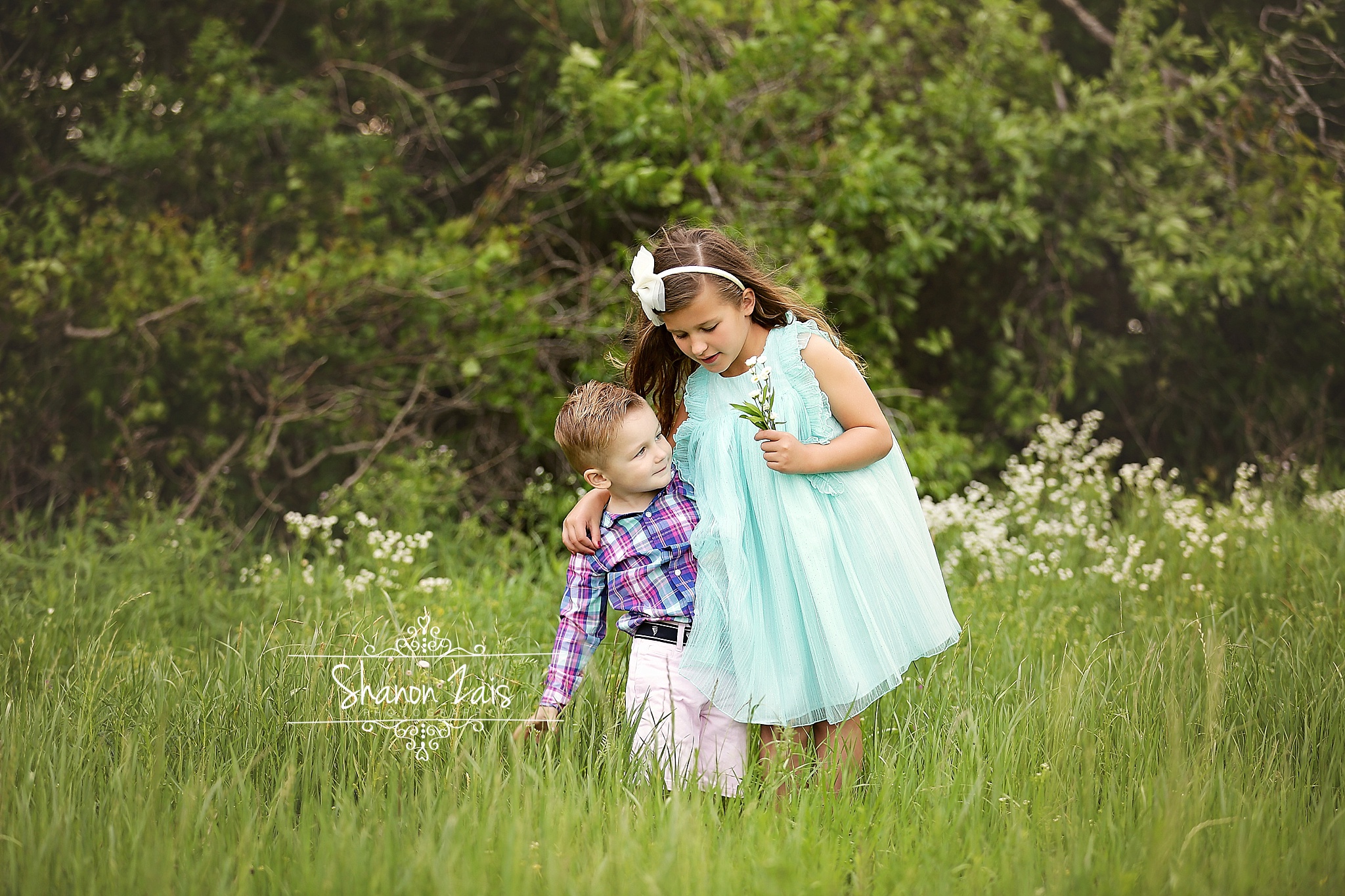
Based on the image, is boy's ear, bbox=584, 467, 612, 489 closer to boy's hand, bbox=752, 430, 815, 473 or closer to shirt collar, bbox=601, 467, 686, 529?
shirt collar, bbox=601, 467, 686, 529

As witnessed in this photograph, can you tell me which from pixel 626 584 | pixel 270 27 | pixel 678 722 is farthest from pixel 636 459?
pixel 270 27

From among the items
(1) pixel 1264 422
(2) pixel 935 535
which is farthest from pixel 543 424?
(1) pixel 1264 422

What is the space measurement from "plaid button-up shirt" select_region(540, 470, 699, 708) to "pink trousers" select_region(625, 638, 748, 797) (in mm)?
83

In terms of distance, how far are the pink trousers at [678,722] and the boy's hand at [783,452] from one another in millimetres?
455

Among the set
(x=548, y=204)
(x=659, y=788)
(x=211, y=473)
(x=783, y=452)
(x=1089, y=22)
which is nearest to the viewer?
(x=659, y=788)

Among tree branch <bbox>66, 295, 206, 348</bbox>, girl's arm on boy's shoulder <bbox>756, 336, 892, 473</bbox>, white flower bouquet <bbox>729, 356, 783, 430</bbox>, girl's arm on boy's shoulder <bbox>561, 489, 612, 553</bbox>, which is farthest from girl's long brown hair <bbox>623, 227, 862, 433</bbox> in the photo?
tree branch <bbox>66, 295, 206, 348</bbox>

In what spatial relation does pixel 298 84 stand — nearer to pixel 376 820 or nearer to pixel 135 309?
pixel 135 309

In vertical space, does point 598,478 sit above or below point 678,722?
above

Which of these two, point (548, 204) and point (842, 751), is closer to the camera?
point (842, 751)

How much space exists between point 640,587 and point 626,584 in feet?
0.11

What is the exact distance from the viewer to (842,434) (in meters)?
2.27

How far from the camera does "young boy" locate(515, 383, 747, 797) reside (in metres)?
2.16

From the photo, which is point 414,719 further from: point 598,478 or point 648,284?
point 648,284

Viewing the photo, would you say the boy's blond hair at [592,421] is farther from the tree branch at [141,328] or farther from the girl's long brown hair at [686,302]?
the tree branch at [141,328]
